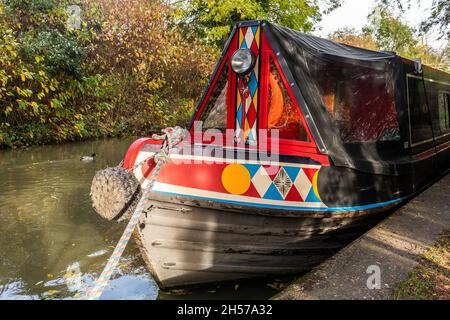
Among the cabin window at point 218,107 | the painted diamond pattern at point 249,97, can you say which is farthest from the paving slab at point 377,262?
the cabin window at point 218,107

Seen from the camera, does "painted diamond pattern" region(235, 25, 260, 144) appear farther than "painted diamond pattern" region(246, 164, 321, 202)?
Yes

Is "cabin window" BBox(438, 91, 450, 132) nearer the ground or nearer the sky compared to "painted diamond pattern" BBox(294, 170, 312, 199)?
nearer the sky

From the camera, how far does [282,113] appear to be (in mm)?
4148

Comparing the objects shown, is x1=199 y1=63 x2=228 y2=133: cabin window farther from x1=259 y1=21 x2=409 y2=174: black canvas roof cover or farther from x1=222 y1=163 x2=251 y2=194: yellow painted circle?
x1=222 y1=163 x2=251 y2=194: yellow painted circle

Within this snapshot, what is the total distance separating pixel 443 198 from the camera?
→ 19.2 ft

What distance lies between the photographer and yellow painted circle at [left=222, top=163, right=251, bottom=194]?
371cm

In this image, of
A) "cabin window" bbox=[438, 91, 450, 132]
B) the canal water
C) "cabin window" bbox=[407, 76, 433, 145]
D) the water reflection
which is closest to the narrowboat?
the canal water

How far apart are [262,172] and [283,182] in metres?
0.22

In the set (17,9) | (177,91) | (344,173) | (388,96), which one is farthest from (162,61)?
(344,173)

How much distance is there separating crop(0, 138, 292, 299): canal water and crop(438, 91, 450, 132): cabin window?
18.3 ft

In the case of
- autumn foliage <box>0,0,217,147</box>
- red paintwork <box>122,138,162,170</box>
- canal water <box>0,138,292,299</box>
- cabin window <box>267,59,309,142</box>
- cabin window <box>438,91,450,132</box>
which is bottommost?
canal water <box>0,138,292,299</box>

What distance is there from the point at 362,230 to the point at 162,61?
1146cm

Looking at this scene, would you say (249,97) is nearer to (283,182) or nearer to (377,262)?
(283,182)

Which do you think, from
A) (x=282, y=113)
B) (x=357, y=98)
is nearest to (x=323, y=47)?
(x=357, y=98)
